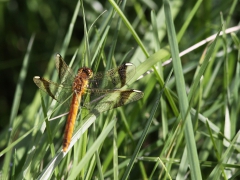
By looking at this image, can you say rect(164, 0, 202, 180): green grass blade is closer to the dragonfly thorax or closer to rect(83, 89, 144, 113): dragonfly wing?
rect(83, 89, 144, 113): dragonfly wing

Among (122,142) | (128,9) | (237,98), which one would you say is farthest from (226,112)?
(128,9)

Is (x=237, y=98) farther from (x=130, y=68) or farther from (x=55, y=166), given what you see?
(x=55, y=166)

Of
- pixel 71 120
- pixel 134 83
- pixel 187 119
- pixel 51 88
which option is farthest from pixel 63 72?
pixel 187 119

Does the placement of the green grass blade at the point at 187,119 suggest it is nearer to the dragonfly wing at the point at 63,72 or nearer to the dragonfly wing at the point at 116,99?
the dragonfly wing at the point at 116,99

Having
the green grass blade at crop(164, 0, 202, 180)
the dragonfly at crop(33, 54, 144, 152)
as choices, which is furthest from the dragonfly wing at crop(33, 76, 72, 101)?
the green grass blade at crop(164, 0, 202, 180)

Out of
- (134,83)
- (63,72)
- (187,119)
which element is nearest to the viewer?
(187,119)

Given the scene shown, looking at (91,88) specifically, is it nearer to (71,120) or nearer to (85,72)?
(85,72)
